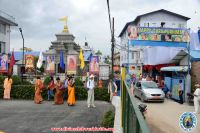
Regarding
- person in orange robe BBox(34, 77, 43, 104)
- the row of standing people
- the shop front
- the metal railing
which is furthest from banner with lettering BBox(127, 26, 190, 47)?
the metal railing

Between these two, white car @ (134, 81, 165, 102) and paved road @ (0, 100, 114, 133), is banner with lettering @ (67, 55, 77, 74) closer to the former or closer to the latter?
white car @ (134, 81, 165, 102)

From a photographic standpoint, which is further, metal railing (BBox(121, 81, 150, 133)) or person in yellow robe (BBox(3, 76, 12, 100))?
person in yellow robe (BBox(3, 76, 12, 100))

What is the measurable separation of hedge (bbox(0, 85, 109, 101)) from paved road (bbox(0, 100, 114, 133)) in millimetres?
2745

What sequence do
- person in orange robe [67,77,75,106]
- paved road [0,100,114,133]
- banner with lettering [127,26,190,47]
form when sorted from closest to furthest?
paved road [0,100,114,133], person in orange robe [67,77,75,106], banner with lettering [127,26,190,47]

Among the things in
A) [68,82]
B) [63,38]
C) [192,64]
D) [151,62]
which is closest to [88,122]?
[68,82]

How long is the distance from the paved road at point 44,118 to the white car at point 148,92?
21.7 feet

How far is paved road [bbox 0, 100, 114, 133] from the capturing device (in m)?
Result: 11.0

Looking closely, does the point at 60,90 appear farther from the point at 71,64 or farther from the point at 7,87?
the point at 71,64

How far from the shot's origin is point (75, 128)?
10844mm

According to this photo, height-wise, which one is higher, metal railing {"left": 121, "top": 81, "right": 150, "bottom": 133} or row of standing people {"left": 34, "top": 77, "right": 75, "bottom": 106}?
metal railing {"left": 121, "top": 81, "right": 150, "bottom": 133}

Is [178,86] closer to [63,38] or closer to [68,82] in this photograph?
[68,82]

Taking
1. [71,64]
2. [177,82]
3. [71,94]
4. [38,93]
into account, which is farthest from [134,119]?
[71,64]

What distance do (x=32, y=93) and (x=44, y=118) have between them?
7.53 m

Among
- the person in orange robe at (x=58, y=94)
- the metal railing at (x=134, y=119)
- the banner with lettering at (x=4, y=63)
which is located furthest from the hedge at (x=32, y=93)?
the metal railing at (x=134, y=119)
